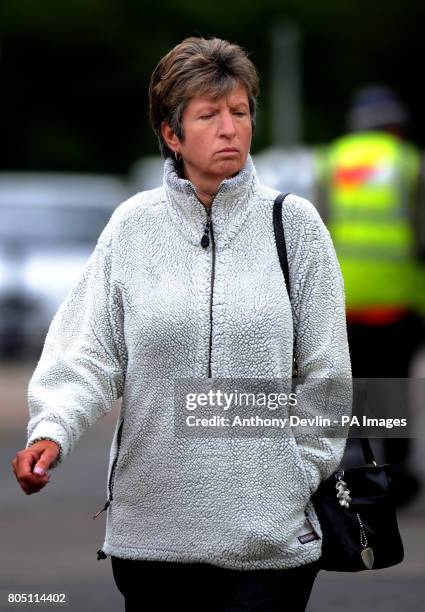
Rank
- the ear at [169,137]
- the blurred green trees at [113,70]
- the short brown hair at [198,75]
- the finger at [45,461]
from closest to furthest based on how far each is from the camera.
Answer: the finger at [45,461]
the short brown hair at [198,75]
the ear at [169,137]
the blurred green trees at [113,70]

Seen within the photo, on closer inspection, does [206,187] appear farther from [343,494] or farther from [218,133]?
[343,494]

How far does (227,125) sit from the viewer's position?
396cm

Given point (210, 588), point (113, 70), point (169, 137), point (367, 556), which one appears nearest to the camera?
point (210, 588)

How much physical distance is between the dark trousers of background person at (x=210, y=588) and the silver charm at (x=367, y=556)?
0.13 meters

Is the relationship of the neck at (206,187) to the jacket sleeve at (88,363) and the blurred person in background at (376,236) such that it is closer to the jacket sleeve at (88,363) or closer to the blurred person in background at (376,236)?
the jacket sleeve at (88,363)

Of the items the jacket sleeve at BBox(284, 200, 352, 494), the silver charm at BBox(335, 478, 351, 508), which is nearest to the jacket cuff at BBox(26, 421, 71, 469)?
the jacket sleeve at BBox(284, 200, 352, 494)

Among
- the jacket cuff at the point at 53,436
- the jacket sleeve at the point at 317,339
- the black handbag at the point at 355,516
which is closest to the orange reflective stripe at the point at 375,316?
the black handbag at the point at 355,516

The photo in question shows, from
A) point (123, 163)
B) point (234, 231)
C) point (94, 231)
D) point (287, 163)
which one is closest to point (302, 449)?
point (234, 231)

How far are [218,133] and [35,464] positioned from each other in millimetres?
849

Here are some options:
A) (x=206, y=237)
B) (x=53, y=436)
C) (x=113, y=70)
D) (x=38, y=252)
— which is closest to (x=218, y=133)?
(x=206, y=237)

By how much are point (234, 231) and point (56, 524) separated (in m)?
4.76

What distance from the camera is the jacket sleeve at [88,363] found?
155 inches

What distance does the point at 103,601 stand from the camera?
6.53m

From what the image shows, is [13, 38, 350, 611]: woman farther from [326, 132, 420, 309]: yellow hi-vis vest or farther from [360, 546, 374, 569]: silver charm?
[326, 132, 420, 309]: yellow hi-vis vest
